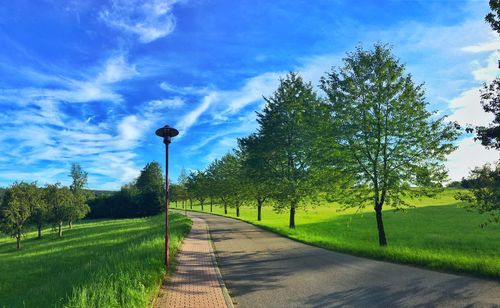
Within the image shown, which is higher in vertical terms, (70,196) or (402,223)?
(70,196)

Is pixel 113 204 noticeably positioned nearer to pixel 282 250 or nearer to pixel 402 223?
pixel 402 223

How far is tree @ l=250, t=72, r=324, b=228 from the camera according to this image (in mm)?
27891

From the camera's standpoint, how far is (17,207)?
4303cm

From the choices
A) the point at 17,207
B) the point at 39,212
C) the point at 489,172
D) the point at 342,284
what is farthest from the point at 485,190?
the point at 39,212

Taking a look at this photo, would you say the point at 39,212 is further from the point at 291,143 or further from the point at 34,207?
the point at 291,143

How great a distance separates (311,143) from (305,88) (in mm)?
5444

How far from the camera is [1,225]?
40531 mm

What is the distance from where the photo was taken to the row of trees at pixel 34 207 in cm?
4147

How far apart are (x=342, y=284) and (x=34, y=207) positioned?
160 feet

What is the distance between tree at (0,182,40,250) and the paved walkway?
35.9m

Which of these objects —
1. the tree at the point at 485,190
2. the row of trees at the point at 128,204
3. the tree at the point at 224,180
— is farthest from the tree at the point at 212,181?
the tree at the point at 485,190

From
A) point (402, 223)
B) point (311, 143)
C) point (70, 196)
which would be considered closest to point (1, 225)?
point (70, 196)

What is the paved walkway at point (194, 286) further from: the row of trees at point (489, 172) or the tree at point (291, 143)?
the tree at point (291, 143)

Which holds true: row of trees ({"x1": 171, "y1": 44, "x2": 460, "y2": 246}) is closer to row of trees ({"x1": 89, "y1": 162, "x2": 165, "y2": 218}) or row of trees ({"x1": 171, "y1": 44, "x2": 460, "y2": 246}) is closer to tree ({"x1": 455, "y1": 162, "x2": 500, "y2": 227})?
tree ({"x1": 455, "y1": 162, "x2": 500, "y2": 227})
